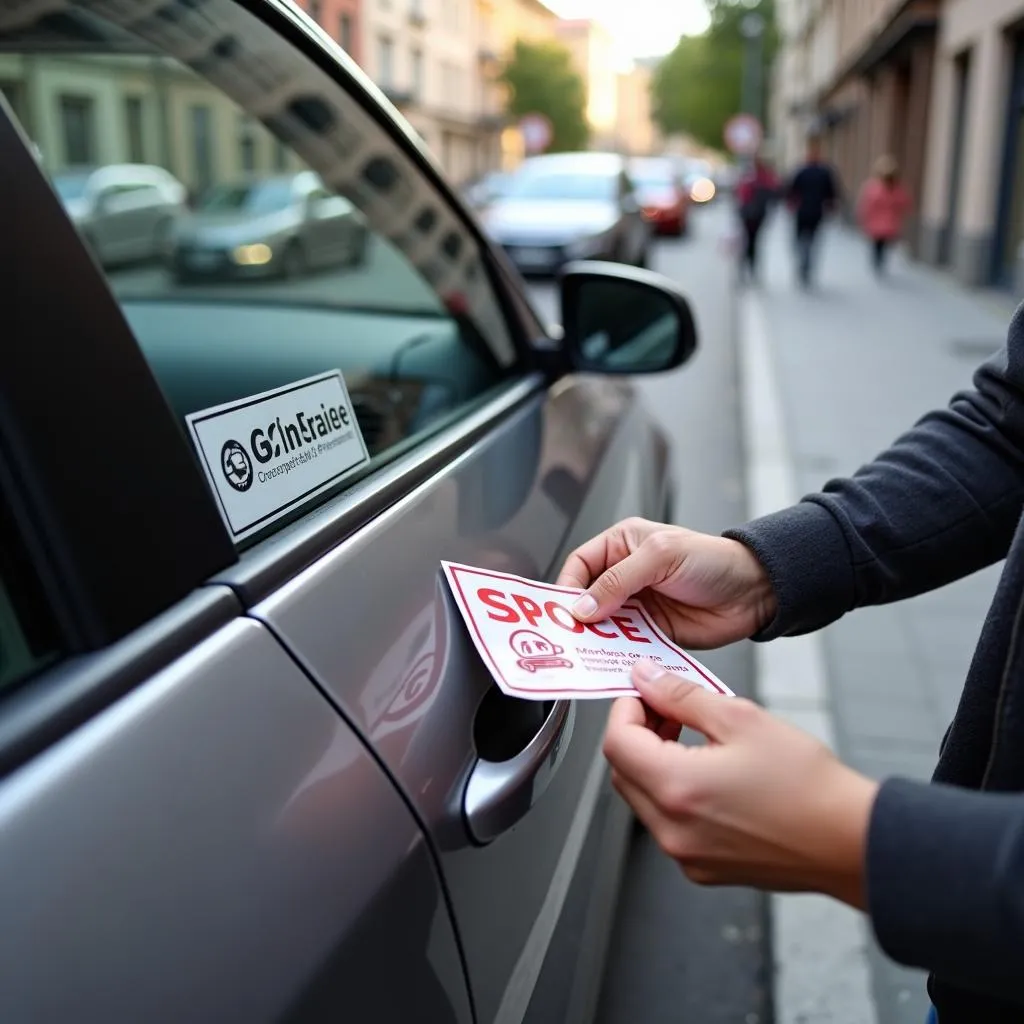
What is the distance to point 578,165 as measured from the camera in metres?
17.2

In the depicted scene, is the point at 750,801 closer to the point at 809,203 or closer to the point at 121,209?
the point at 121,209

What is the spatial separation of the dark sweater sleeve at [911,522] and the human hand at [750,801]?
46cm

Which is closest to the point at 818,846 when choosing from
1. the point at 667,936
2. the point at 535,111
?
the point at 667,936

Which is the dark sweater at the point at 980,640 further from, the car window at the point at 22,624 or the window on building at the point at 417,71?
the window on building at the point at 417,71

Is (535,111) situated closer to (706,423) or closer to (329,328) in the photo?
(706,423)

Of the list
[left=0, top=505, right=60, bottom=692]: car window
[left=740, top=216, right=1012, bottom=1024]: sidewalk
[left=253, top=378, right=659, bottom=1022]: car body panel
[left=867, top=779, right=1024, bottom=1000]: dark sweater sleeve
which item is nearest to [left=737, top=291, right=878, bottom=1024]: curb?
[left=740, top=216, right=1012, bottom=1024]: sidewalk

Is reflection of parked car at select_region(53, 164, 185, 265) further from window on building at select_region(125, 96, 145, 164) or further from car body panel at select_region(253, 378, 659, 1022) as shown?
car body panel at select_region(253, 378, 659, 1022)

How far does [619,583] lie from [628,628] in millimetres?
53

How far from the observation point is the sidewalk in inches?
96.8

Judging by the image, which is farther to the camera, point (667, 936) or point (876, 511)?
point (667, 936)

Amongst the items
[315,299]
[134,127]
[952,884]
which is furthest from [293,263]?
[952,884]

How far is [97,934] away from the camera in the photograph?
733mm

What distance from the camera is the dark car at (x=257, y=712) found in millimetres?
779

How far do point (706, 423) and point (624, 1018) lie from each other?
592cm
